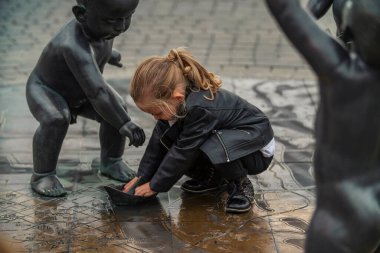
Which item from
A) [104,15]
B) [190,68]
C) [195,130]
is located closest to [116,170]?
[195,130]

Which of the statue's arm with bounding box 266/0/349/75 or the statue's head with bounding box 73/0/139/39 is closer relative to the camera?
the statue's arm with bounding box 266/0/349/75

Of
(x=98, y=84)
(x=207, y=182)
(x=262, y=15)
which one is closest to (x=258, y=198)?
(x=207, y=182)

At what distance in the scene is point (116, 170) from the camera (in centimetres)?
579

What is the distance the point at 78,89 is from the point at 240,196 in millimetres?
1234

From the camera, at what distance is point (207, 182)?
5527 millimetres

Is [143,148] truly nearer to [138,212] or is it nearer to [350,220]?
[138,212]

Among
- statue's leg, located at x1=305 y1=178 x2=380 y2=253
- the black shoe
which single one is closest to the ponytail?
the black shoe

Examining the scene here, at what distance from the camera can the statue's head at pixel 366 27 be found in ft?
11.0

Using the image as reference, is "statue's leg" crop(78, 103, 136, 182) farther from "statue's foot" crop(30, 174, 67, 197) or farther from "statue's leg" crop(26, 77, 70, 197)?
"statue's foot" crop(30, 174, 67, 197)

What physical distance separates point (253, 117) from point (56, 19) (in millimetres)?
5006

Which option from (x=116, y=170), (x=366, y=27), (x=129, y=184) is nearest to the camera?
(x=366, y=27)

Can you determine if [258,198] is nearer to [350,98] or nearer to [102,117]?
[102,117]

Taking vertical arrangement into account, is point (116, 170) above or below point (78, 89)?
below

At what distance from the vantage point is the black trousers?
5.21 metres
